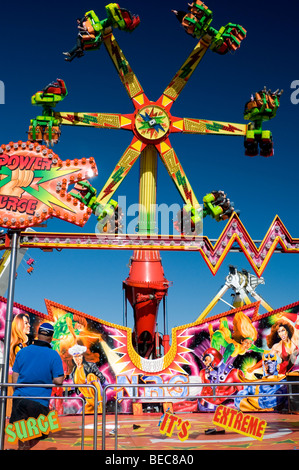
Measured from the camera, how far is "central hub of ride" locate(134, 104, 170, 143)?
14.4m

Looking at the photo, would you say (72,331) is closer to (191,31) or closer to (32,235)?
(32,235)

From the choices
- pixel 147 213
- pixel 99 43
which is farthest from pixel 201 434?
pixel 99 43

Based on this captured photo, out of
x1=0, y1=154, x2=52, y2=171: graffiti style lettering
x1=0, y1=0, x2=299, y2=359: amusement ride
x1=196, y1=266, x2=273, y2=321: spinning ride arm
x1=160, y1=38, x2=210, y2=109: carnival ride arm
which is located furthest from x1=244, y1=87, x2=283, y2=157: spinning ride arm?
x1=0, y1=154, x2=52, y2=171: graffiti style lettering

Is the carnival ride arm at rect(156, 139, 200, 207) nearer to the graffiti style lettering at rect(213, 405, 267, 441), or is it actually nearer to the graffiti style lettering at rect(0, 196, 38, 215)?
the graffiti style lettering at rect(0, 196, 38, 215)

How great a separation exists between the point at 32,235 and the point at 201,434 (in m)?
5.22

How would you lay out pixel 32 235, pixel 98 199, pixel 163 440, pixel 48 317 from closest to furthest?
1. pixel 163 440
2. pixel 32 235
3. pixel 48 317
4. pixel 98 199

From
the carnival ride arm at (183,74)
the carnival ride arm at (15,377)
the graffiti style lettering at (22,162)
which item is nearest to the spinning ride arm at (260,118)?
the carnival ride arm at (183,74)

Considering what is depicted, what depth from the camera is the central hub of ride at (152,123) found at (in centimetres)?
1442

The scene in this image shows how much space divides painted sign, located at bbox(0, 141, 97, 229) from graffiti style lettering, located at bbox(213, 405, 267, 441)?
5229mm

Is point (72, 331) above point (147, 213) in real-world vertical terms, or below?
below

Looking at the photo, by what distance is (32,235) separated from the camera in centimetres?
1031

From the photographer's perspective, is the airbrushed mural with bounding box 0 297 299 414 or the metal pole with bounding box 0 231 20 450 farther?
the airbrushed mural with bounding box 0 297 299 414

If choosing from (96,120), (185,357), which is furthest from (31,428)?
(96,120)

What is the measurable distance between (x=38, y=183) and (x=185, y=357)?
20.0 ft
